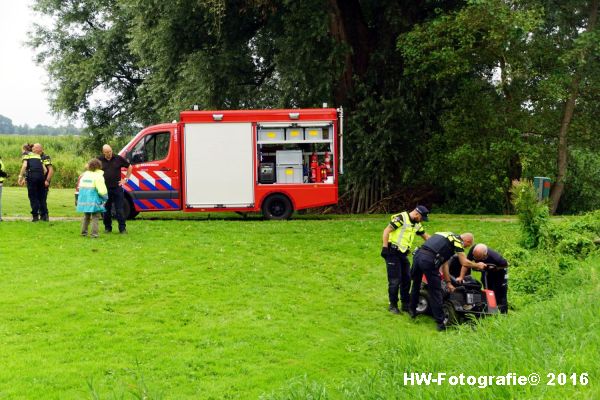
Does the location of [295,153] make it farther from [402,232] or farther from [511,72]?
[402,232]

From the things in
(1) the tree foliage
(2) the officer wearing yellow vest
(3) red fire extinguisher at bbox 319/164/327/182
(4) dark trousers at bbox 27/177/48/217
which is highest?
(1) the tree foliage

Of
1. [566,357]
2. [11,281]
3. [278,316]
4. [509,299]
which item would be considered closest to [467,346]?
[566,357]

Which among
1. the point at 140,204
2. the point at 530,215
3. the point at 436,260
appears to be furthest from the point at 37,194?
the point at 530,215

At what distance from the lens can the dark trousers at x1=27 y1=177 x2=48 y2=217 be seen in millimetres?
18078

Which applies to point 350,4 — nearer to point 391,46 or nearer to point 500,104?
point 391,46

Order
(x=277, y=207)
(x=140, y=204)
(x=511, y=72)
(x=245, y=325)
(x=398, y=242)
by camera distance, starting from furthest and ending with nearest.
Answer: (x=511, y=72)
(x=277, y=207)
(x=140, y=204)
(x=398, y=242)
(x=245, y=325)

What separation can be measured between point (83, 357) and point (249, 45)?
20.8 meters

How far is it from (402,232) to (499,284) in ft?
5.88

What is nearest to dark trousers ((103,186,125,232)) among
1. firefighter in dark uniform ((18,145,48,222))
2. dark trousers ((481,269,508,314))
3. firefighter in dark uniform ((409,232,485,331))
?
firefighter in dark uniform ((18,145,48,222))

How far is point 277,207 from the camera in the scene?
21.9 m

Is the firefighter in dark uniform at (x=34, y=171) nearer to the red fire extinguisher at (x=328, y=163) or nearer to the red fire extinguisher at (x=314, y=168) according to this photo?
the red fire extinguisher at (x=314, y=168)

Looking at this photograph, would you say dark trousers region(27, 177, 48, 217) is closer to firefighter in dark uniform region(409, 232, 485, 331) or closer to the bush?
firefighter in dark uniform region(409, 232, 485, 331)

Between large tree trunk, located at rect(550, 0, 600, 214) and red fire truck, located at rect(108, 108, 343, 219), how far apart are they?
8471mm

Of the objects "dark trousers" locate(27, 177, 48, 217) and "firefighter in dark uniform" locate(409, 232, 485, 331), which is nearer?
"firefighter in dark uniform" locate(409, 232, 485, 331)
